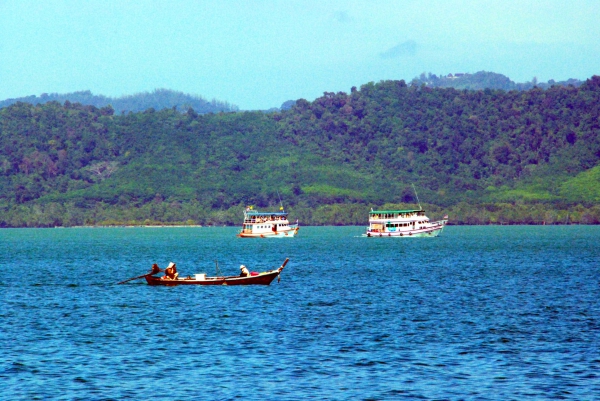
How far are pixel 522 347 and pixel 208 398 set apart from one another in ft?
63.0

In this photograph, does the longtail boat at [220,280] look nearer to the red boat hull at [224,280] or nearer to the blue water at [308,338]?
the red boat hull at [224,280]

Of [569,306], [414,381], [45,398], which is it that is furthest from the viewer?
[569,306]

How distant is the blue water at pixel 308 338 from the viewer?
40656mm

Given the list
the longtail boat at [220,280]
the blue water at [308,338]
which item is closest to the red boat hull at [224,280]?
the longtail boat at [220,280]

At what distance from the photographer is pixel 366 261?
422 feet

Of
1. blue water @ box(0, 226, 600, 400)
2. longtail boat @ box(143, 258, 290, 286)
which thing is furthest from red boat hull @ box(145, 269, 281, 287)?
blue water @ box(0, 226, 600, 400)

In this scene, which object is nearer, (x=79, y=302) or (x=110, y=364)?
(x=110, y=364)

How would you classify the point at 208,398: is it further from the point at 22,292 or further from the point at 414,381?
the point at 22,292

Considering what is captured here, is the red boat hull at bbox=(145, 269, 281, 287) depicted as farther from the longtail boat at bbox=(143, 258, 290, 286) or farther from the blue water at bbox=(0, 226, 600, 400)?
the blue water at bbox=(0, 226, 600, 400)

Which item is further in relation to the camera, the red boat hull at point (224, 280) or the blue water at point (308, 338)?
the red boat hull at point (224, 280)

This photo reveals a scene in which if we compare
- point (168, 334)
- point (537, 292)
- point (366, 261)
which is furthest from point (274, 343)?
point (366, 261)

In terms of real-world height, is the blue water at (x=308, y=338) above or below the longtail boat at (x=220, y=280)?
below

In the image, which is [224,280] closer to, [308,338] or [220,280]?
[220,280]

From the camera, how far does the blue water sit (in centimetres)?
4066
